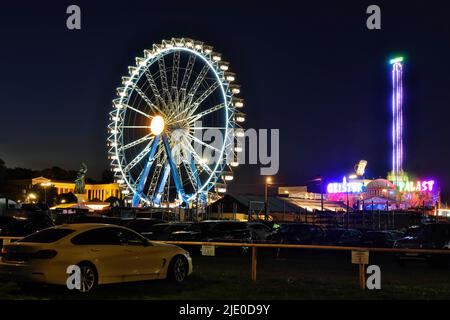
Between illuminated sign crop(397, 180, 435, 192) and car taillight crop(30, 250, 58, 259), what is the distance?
95.3 meters

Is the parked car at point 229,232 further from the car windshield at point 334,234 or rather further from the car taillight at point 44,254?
the car taillight at point 44,254

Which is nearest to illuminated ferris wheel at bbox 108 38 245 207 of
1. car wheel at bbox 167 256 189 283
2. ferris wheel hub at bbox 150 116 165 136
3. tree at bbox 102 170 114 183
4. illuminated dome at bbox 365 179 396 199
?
ferris wheel hub at bbox 150 116 165 136

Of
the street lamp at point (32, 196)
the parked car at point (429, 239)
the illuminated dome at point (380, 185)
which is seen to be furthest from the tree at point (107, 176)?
the parked car at point (429, 239)

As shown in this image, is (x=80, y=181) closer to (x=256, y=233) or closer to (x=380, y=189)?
(x=380, y=189)

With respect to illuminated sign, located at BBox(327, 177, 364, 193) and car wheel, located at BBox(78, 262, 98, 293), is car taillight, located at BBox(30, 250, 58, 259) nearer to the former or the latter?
car wheel, located at BBox(78, 262, 98, 293)

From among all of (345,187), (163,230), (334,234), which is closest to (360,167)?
(345,187)

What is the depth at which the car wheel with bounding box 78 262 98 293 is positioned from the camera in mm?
13008

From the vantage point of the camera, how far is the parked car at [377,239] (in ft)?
106

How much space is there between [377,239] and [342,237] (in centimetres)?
224

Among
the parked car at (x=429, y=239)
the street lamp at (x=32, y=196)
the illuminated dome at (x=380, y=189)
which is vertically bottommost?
the parked car at (x=429, y=239)

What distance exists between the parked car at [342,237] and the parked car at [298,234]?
603 millimetres
